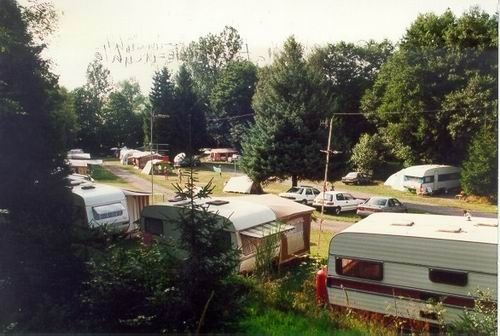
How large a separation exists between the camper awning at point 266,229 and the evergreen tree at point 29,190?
43.4 inches

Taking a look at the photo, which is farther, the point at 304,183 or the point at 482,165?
the point at 304,183

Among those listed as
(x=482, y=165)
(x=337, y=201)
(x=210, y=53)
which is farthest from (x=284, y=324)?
(x=210, y=53)

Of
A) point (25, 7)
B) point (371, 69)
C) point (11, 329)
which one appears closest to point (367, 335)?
point (371, 69)

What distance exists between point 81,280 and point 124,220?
57cm

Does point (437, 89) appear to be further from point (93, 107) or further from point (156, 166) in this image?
point (93, 107)

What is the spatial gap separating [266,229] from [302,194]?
0.40 m

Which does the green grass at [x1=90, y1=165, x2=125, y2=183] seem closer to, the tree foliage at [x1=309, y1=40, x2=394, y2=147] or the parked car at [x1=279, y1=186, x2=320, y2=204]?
the parked car at [x1=279, y1=186, x2=320, y2=204]

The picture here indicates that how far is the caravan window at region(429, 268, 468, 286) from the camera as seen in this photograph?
2.79m

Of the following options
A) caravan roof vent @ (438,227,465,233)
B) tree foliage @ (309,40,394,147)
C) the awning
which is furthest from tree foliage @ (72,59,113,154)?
caravan roof vent @ (438,227,465,233)

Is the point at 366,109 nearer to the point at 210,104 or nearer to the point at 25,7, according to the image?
the point at 210,104

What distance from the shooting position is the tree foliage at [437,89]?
268cm

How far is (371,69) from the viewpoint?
2.89 meters

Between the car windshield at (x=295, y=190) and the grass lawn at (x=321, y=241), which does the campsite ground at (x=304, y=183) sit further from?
the grass lawn at (x=321, y=241)

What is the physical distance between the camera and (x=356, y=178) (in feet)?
9.93
